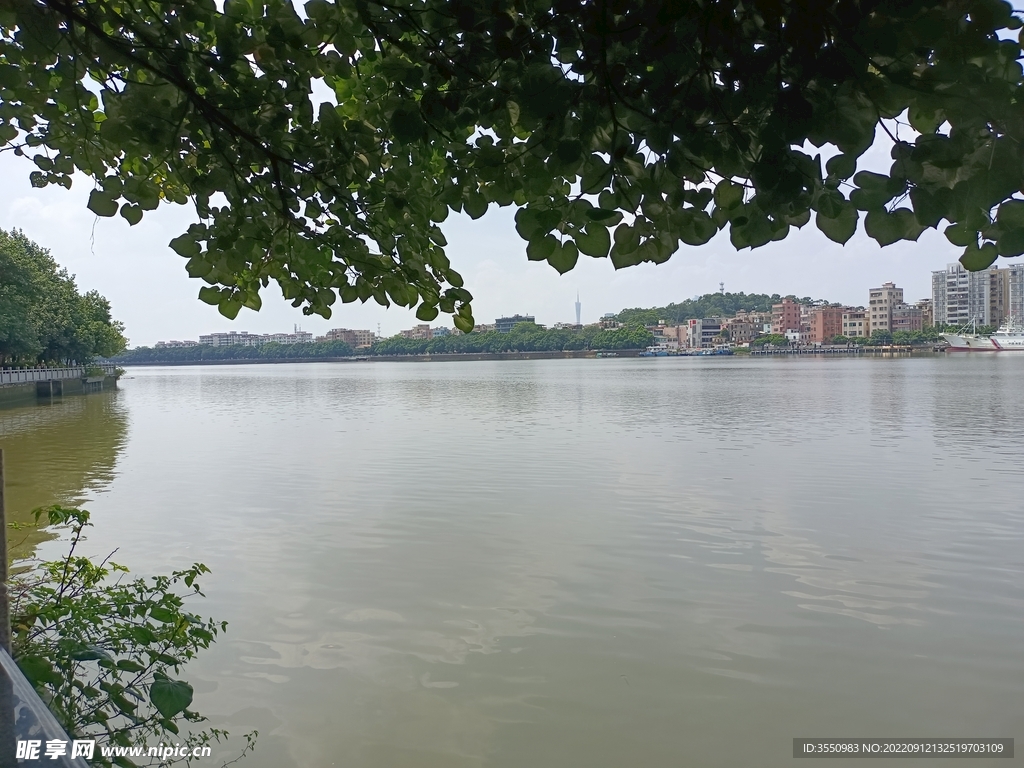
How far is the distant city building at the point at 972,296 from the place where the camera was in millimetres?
116188

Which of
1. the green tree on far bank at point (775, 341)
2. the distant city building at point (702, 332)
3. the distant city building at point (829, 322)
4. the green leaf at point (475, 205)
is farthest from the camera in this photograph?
the distant city building at point (702, 332)

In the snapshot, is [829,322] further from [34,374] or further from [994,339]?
[34,374]

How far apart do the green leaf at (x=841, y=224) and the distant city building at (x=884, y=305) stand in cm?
15504

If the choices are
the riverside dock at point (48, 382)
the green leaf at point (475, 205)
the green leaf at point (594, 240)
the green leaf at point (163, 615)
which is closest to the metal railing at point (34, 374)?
the riverside dock at point (48, 382)

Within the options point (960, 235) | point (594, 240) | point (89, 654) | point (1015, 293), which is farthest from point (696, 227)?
point (1015, 293)

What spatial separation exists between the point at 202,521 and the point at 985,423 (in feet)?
72.1

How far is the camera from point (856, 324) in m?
149

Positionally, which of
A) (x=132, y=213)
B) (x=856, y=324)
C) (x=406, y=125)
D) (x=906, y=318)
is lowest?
(x=132, y=213)

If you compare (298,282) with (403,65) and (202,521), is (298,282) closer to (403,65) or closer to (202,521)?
(403,65)

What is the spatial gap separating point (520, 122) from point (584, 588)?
6.40 m

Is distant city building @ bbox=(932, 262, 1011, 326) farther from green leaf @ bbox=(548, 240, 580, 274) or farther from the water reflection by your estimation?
green leaf @ bbox=(548, 240, 580, 274)

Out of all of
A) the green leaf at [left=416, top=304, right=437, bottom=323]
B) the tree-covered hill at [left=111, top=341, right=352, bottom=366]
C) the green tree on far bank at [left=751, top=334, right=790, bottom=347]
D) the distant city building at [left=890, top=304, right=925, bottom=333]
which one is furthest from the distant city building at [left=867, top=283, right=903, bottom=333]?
the green leaf at [left=416, top=304, right=437, bottom=323]

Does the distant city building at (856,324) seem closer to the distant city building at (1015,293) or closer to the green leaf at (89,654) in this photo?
the distant city building at (1015,293)

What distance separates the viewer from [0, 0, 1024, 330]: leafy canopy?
1849 millimetres
